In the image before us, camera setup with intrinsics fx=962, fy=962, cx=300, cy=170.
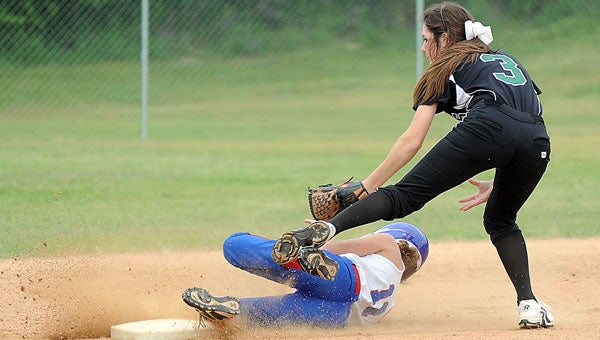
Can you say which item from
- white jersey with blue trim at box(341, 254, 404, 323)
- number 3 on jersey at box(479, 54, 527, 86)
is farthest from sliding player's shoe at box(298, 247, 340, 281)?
number 3 on jersey at box(479, 54, 527, 86)

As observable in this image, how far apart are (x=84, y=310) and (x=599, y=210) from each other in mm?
6235

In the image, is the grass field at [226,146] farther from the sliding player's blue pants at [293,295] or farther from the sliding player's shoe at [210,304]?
the sliding player's shoe at [210,304]

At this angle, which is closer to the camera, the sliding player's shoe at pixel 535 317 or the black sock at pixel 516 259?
the sliding player's shoe at pixel 535 317

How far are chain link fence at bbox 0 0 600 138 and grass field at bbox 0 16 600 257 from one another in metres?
0.07

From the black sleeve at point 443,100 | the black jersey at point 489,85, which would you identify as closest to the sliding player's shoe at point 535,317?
the black jersey at point 489,85

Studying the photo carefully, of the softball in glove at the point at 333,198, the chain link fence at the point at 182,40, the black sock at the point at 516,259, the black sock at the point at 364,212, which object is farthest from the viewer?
the chain link fence at the point at 182,40

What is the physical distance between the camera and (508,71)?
4723 millimetres

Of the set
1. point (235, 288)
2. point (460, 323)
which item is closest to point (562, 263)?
point (460, 323)

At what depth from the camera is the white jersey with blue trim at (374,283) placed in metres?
4.70

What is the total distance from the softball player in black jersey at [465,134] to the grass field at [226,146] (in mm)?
3141

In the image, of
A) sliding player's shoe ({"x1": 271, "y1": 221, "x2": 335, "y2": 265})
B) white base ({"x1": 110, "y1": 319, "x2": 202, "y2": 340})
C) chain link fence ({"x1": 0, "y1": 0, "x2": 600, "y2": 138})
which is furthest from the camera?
chain link fence ({"x1": 0, "y1": 0, "x2": 600, "y2": 138})

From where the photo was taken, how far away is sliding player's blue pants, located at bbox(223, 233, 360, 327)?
455 centimetres

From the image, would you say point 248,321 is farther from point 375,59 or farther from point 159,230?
point 375,59

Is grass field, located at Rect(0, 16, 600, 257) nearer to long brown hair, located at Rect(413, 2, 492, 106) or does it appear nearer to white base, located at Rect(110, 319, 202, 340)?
white base, located at Rect(110, 319, 202, 340)
